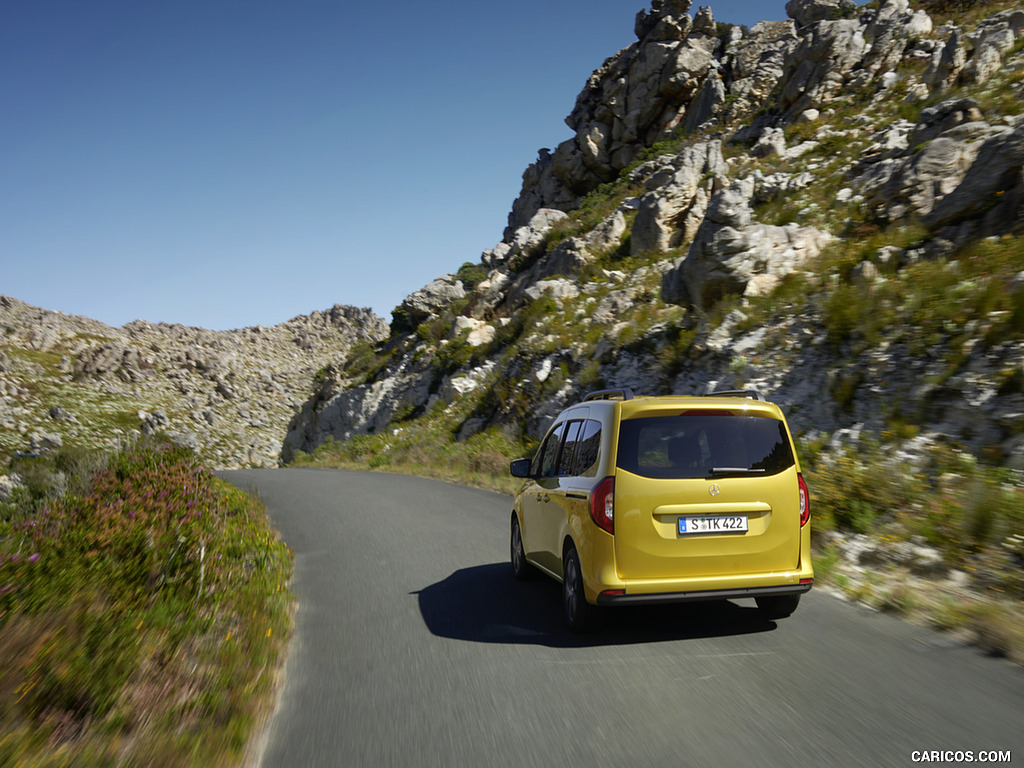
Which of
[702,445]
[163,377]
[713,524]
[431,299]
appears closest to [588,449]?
[702,445]

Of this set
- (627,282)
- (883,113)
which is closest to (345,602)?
(627,282)

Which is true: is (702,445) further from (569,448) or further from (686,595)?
(569,448)

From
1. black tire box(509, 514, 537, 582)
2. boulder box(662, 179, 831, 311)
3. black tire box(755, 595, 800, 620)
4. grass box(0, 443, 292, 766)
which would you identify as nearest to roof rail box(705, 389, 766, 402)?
black tire box(755, 595, 800, 620)

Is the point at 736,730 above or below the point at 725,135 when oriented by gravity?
below

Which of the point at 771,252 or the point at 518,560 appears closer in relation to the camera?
the point at 518,560

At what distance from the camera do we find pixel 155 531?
20.5ft

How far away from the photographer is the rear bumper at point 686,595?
4.90 m

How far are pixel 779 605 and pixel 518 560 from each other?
287 centimetres

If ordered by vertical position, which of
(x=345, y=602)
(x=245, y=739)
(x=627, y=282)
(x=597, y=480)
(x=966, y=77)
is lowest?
(x=345, y=602)

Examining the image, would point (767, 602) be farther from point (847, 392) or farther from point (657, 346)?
point (657, 346)

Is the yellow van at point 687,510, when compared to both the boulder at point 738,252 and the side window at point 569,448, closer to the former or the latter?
the side window at point 569,448

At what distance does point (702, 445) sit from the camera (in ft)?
17.1

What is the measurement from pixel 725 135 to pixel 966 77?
46.9 feet

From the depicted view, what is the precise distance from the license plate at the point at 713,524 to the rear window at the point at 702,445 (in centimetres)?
33
